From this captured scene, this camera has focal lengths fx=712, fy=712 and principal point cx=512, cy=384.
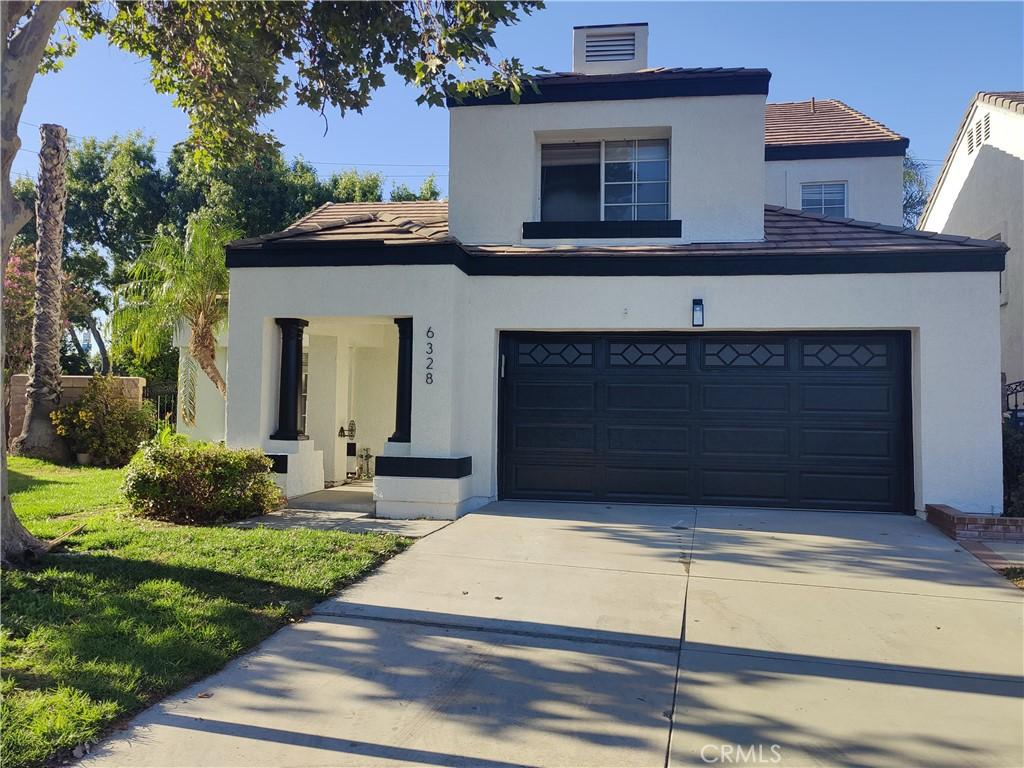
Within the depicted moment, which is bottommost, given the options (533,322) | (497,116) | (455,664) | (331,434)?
(455,664)

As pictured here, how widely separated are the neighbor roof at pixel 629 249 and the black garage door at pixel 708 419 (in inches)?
42.3

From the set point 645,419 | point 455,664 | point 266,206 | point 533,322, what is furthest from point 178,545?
point 266,206

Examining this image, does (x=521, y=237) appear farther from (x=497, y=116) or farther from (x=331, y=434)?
(x=331, y=434)

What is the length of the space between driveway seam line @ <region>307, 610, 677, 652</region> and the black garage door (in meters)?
5.20

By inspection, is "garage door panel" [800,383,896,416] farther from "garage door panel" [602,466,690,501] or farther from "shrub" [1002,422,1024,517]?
"garage door panel" [602,466,690,501]

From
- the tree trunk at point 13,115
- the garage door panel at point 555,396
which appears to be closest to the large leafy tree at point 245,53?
the tree trunk at point 13,115

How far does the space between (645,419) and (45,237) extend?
41.9 ft

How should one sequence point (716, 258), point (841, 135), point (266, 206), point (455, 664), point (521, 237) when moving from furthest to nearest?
point (266, 206) → point (841, 135) → point (521, 237) → point (716, 258) → point (455, 664)

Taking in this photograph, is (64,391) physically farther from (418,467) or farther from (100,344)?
(100,344)

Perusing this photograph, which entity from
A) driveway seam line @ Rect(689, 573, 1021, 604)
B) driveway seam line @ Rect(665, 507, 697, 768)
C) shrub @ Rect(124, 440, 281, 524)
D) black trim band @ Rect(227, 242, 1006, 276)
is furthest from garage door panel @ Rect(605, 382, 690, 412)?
shrub @ Rect(124, 440, 281, 524)

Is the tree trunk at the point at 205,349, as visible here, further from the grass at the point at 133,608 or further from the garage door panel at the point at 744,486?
the garage door panel at the point at 744,486

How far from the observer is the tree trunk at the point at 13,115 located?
19.4 ft

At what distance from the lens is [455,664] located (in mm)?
4355

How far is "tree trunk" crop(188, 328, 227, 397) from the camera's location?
584 inches
